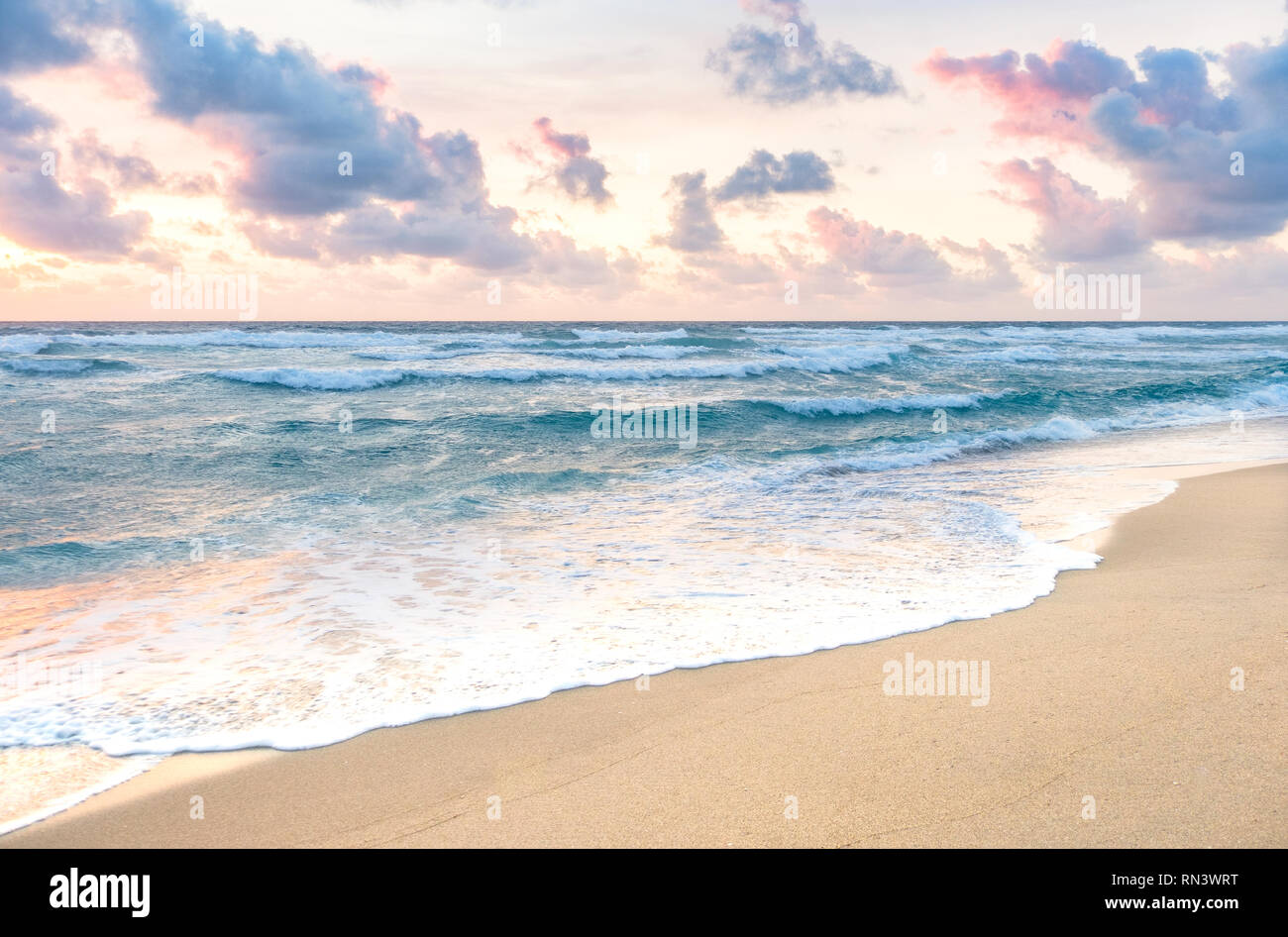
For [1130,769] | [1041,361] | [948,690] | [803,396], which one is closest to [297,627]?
[948,690]

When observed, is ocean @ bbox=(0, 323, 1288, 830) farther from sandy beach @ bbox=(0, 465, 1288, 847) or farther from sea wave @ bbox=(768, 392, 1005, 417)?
sandy beach @ bbox=(0, 465, 1288, 847)

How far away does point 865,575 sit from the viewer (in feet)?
22.1

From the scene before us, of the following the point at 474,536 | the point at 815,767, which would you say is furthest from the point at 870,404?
the point at 815,767

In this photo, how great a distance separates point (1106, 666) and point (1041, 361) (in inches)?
1457

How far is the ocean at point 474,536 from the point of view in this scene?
467 centimetres

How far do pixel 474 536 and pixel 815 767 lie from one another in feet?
18.5

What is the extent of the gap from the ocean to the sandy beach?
332mm

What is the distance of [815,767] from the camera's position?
11.6ft

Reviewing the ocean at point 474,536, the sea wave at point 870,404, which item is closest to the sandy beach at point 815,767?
the ocean at point 474,536

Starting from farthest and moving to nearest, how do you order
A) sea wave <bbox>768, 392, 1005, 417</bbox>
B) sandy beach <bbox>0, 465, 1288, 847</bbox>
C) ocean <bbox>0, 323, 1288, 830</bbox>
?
sea wave <bbox>768, 392, 1005, 417</bbox> → ocean <bbox>0, 323, 1288, 830</bbox> → sandy beach <bbox>0, 465, 1288, 847</bbox>

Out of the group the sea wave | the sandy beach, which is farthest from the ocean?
the sandy beach

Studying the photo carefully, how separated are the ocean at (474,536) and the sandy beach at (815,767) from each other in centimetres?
33

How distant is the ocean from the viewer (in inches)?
184
